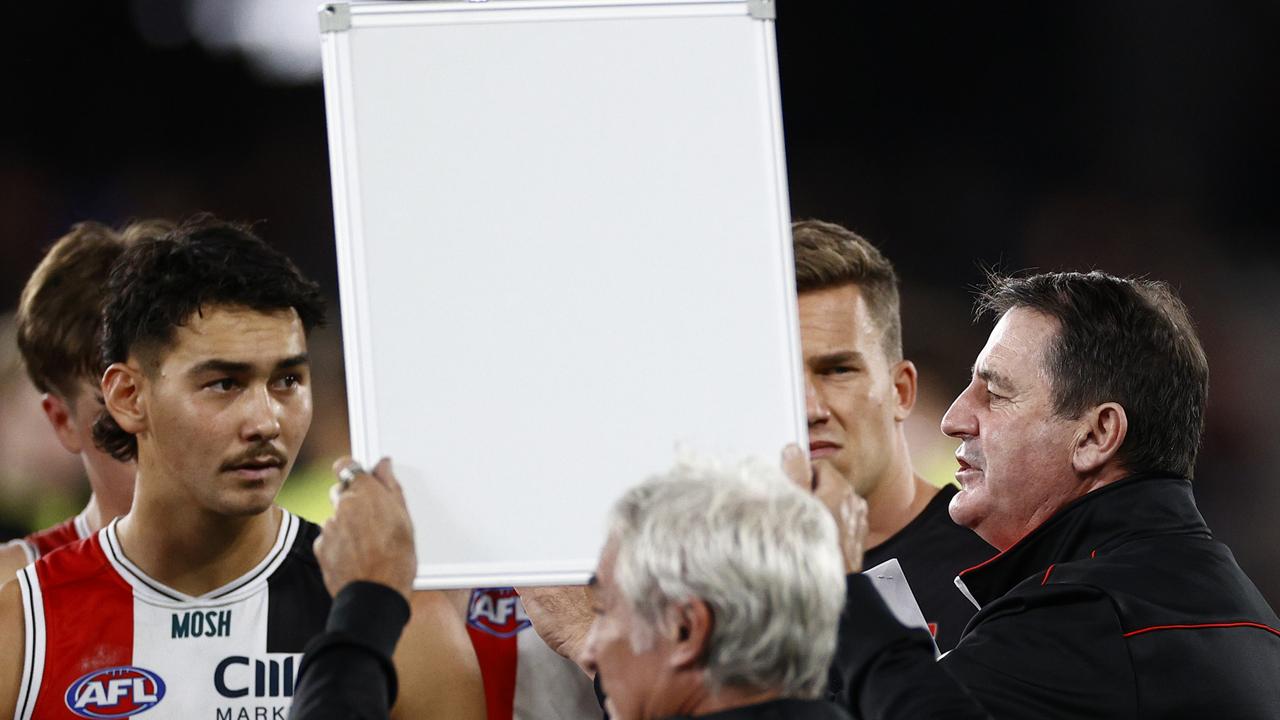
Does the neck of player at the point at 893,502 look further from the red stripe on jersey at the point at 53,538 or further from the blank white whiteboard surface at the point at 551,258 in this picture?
the red stripe on jersey at the point at 53,538

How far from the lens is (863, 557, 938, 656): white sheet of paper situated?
3332 mm

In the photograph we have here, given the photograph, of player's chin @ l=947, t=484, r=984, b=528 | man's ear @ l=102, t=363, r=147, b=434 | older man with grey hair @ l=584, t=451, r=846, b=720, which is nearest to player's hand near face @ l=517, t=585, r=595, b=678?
player's chin @ l=947, t=484, r=984, b=528

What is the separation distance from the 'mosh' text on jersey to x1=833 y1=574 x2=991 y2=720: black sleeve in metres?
1.63

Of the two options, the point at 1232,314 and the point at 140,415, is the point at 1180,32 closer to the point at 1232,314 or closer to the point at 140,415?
the point at 1232,314

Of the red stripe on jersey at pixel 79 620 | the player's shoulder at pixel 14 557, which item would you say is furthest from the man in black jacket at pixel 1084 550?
the player's shoulder at pixel 14 557

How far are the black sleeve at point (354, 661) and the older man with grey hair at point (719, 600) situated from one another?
333 millimetres

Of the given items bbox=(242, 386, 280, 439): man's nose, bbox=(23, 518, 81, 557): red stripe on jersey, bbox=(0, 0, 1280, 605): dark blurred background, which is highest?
bbox=(0, 0, 1280, 605): dark blurred background

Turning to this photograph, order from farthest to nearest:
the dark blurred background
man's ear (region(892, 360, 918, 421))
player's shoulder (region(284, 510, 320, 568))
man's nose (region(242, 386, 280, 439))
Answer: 1. the dark blurred background
2. man's ear (region(892, 360, 918, 421))
3. player's shoulder (region(284, 510, 320, 568))
4. man's nose (region(242, 386, 280, 439))

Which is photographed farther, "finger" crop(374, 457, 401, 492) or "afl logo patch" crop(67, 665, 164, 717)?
"afl logo patch" crop(67, 665, 164, 717)

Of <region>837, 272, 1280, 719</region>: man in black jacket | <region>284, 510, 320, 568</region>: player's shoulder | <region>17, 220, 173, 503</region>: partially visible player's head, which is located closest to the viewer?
<region>837, 272, 1280, 719</region>: man in black jacket

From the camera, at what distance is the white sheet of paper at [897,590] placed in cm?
333

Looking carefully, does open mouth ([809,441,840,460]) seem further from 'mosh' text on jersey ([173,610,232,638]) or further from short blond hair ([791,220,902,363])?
'mosh' text on jersey ([173,610,232,638])

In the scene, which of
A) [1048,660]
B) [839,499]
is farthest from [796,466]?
[1048,660]

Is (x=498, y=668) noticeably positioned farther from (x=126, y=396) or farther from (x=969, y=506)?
(x=969, y=506)
